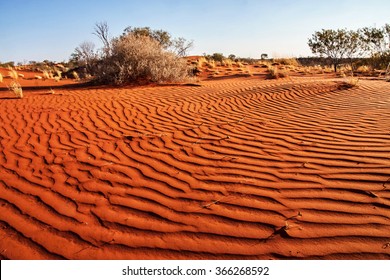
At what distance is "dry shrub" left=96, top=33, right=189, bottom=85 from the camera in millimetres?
12602

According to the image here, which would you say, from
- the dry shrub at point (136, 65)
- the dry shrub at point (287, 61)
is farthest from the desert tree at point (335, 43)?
the dry shrub at point (136, 65)

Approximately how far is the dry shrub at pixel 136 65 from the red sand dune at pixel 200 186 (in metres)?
6.80

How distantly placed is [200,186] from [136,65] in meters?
10.6

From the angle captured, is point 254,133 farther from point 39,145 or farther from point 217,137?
point 39,145

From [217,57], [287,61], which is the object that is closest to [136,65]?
[287,61]

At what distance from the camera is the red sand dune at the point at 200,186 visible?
8.08 ft

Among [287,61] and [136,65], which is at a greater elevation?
[287,61]

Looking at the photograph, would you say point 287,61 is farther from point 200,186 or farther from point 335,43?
point 200,186

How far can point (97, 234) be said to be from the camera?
104 inches

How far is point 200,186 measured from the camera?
3305 mm

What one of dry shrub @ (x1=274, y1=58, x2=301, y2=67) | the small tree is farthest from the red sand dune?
the small tree

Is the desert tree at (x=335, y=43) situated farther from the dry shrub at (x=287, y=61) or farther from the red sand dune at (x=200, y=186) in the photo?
the red sand dune at (x=200, y=186)

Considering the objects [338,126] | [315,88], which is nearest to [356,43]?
[315,88]
